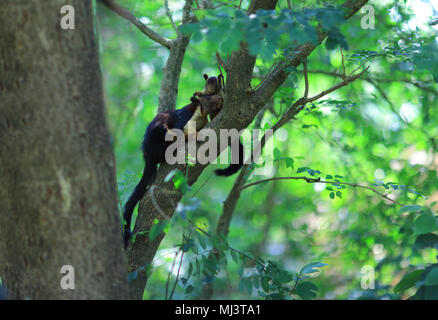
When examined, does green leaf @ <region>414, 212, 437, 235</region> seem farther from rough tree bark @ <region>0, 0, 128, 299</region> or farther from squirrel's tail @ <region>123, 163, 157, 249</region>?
squirrel's tail @ <region>123, 163, 157, 249</region>

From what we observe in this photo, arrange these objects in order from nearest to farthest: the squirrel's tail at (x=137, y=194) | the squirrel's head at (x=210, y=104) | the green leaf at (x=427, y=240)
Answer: the green leaf at (x=427, y=240)
the squirrel's tail at (x=137, y=194)
the squirrel's head at (x=210, y=104)

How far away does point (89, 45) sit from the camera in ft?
7.97

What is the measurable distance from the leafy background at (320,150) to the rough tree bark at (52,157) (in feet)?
1.45

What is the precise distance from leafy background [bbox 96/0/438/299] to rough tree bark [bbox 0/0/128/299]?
1.45 ft

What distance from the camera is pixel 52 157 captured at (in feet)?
7.38

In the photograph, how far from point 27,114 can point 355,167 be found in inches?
203

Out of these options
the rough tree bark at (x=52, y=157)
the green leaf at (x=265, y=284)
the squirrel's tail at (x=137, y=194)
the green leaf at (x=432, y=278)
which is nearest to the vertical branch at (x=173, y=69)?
the squirrel's tail at (x=137, y=194)

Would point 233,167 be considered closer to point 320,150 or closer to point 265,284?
point 265,284

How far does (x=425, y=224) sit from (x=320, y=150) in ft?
17.8

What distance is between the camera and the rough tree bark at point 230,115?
10.7 feet

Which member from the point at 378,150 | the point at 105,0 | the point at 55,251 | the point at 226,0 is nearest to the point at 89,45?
the point at 105,0

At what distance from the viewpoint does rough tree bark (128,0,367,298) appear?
10.7 ft

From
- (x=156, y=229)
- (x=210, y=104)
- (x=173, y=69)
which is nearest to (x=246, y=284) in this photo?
(x=156, y=229)

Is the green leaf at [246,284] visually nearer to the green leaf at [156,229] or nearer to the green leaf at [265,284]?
the green leaf at [265,284]
